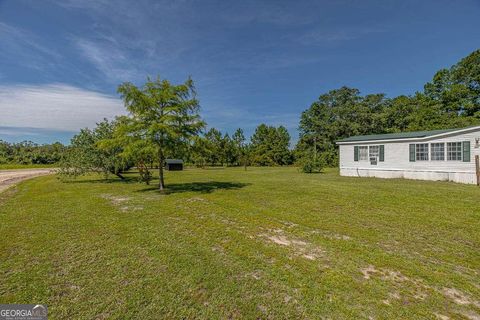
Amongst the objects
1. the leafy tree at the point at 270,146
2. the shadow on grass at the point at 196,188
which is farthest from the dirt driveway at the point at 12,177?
the leafy tree at the point at 270,146

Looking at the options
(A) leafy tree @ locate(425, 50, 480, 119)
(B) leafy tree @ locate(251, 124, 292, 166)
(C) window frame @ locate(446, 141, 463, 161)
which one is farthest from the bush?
(A) leafy tree @ locate(425, 50, 480, 119)

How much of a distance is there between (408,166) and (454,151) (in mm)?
2471

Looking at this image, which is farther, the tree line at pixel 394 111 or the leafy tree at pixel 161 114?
the tree line at pixel 394 111

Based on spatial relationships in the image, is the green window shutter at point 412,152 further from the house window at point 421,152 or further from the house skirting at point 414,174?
the house skirting at point 414,174

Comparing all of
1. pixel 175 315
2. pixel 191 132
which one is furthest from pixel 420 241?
pixel 191 132

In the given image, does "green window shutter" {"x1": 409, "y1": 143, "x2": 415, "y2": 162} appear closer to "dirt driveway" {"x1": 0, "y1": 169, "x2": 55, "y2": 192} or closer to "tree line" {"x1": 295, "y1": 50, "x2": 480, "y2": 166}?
"tree line" {"x1": 295, "y1": 50, "x2": 480, "y2": 166}

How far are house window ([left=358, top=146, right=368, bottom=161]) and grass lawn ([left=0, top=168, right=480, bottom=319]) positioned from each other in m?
11.1

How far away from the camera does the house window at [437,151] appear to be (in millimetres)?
13859

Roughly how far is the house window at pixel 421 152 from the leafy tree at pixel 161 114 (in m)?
13.8

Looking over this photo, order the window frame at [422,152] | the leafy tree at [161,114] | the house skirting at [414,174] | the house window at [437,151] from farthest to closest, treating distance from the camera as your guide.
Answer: the window frame at [422,152] → the house window at [437,151] → the house skirting at [414,174] → the leafy tree at [161,114]

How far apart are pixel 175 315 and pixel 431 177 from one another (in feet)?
55.9

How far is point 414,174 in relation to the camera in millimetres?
15016

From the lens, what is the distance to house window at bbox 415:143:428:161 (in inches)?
572

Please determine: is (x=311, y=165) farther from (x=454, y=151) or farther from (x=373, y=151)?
(x=454, y=151)
